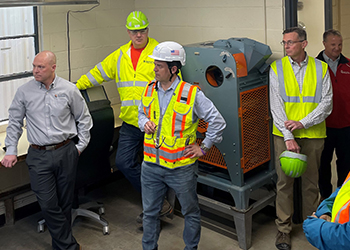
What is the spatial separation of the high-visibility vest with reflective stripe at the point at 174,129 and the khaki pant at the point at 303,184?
82 cm

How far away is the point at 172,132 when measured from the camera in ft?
10.1

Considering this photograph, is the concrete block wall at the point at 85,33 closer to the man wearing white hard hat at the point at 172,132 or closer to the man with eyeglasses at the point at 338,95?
the man wearing white hard hat at the point at 172,132

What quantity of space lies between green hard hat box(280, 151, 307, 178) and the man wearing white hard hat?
0.51 meters

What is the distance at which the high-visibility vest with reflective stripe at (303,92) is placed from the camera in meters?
3.39

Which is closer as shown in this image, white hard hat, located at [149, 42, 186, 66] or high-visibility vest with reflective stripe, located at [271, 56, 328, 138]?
white hard hat, located at [149, 42, 186, 66]

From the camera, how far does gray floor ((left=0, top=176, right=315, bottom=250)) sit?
147 inches

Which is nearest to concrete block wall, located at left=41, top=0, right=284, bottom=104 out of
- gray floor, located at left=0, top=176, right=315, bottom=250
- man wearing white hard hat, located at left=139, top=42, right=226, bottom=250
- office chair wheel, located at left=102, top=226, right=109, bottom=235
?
man wearing white hard hat, located at left=139, top=42, right=226, bottom=250

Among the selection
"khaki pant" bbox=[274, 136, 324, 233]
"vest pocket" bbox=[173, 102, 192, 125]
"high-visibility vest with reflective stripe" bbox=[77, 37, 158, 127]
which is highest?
"high-visibility vest with reflective stripe" bbox=[77, 37, 158, 127]

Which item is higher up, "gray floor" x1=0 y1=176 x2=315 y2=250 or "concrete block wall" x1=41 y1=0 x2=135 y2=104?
"concrete block wall" x1=41 y1=0 x2=135 y2=104

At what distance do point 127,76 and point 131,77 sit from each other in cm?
4

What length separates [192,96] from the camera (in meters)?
3.08

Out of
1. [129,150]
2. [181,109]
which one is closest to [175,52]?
[181,109]

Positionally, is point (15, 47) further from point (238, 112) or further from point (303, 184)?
point (303, 184)

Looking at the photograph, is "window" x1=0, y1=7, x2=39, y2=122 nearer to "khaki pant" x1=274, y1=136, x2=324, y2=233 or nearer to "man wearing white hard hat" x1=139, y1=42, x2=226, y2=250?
"man wearing white hard hat" x1=139, y1=42, x2=226, y2=250
